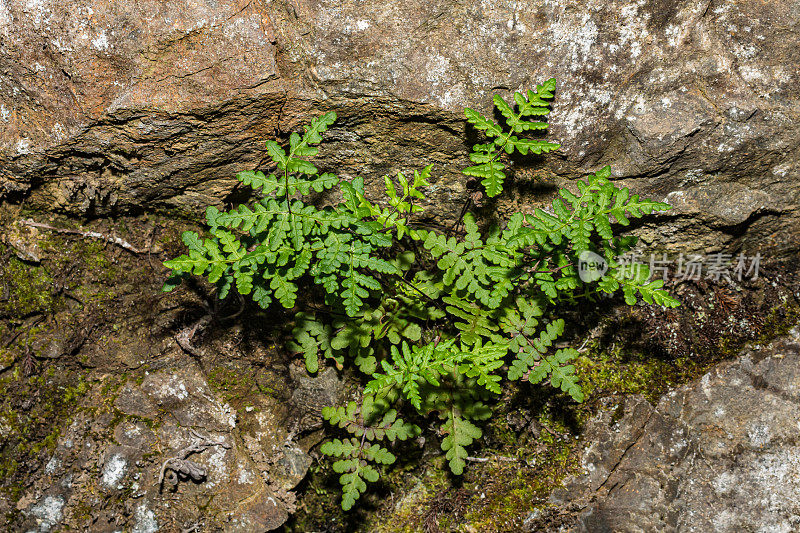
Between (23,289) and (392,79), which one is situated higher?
(392,79)

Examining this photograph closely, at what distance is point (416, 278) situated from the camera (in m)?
4.46

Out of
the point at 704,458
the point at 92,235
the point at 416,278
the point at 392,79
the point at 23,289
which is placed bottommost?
the point at 704,458

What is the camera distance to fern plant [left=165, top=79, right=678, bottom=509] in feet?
11.6

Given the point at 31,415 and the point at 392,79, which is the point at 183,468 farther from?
the point at 392,79

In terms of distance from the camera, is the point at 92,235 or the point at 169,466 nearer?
the point at 169,466

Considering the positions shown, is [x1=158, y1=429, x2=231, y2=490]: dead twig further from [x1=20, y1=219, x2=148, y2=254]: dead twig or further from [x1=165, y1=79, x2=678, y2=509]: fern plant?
[x1=20, y1=219, x2=148, y2=254]: dead twig

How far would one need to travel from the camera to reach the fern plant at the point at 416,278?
3.53 m

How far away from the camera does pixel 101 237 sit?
14.9 ft

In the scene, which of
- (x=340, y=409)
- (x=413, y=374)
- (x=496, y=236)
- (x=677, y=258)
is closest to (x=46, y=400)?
(x=340, y=409)

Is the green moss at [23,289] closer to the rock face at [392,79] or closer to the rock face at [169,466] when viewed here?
the rock face at [392,79]

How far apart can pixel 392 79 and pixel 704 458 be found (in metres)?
3.61

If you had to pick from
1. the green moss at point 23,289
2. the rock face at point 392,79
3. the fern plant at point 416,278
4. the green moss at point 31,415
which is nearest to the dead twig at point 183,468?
the green moss at point 31,415

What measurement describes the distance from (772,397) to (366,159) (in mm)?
3569

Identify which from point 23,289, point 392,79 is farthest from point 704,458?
point 23,289
